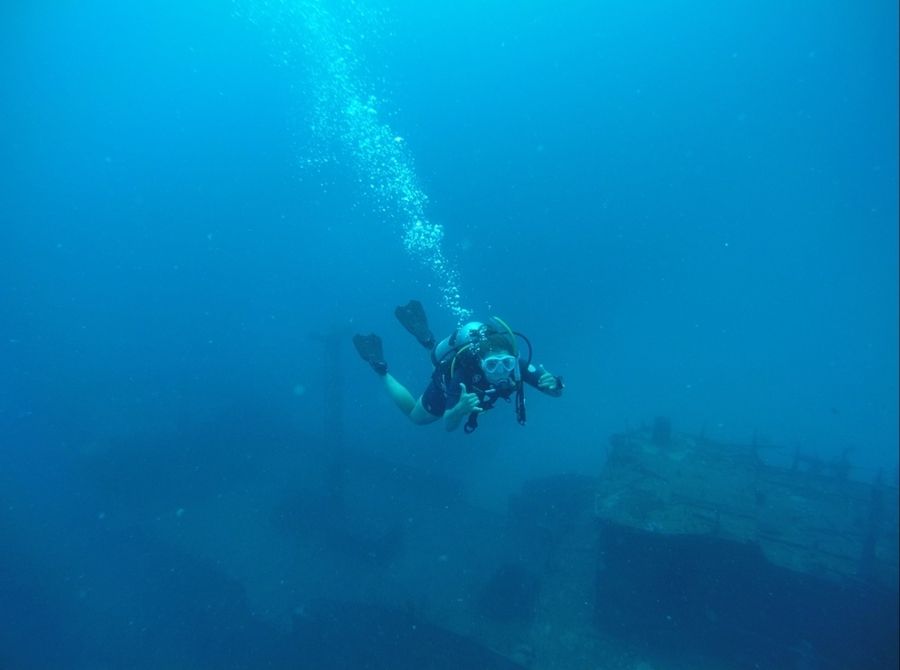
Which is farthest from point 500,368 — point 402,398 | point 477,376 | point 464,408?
point 402,398

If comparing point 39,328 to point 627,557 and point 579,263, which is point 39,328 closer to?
point 579,263

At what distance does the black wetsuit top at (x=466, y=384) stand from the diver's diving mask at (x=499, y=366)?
0.14 metres

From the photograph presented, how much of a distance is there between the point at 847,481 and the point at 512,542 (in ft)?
32.0

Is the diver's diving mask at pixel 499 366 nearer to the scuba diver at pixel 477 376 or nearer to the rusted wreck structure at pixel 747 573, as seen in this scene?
the scuba diver at pixel 477 376

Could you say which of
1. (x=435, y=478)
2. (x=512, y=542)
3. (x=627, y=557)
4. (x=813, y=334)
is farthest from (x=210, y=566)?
(x=813, y=334)

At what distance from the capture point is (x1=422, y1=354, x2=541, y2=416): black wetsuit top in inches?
184

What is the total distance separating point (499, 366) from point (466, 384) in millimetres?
740

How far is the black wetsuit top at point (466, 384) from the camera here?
4.68 metres

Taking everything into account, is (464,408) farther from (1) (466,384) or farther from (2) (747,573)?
(2) (747,573)

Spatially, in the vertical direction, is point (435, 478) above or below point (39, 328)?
above

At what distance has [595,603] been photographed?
1031 cm

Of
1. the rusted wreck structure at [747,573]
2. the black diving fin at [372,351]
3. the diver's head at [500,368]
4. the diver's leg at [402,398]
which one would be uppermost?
the diver's head at [500,368]

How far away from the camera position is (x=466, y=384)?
Answer: 5.07 metres

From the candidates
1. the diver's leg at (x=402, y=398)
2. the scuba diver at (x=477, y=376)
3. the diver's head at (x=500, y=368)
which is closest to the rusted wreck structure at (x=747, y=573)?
the diver's leg at (x=402, y=398)
